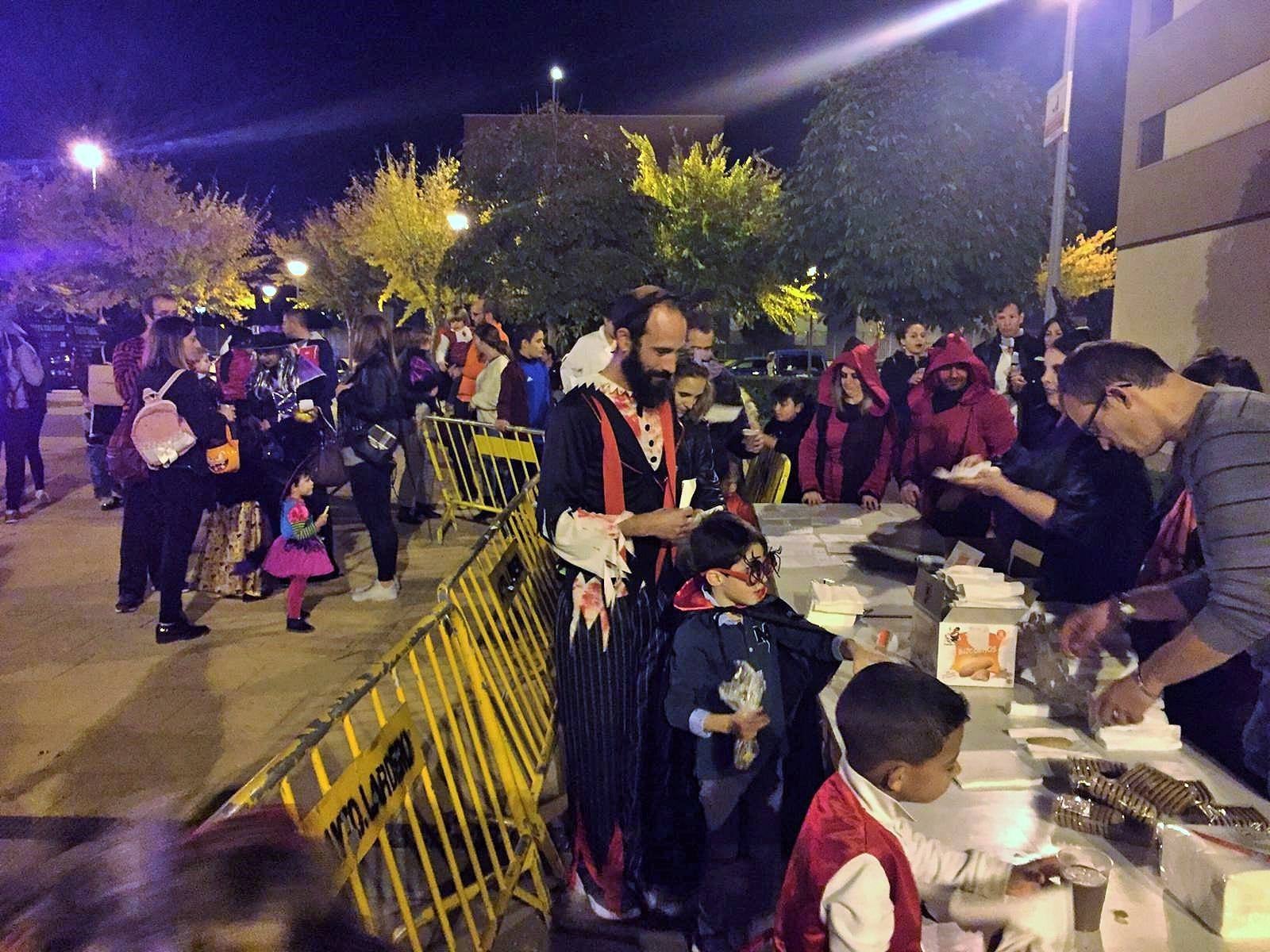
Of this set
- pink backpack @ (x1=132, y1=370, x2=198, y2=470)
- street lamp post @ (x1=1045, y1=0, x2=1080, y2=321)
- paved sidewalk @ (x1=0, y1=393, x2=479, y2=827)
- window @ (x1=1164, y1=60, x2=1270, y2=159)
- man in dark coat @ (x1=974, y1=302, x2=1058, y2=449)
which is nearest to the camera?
paved sidewalk @ (x1=0, y1=393, x2=479, y2=827)

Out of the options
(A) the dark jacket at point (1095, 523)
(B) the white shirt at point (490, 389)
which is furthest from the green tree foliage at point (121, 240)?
(A) the dark jacket at point (1095, 523)

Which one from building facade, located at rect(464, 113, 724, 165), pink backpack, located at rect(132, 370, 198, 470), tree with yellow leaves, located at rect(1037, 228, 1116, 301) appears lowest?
pink backpack, located at rect(132, 370, 198, 470)

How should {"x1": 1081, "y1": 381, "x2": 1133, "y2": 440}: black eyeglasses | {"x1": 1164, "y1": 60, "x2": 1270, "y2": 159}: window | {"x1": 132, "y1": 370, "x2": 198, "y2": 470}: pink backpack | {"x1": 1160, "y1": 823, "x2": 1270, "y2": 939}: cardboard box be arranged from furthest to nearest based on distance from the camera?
{"x1": 1164, "y1": 60, "x2": 1270, "y2": 159}: window
{"x1": 132, "y1": 370, "x2": 198, "y2": 470}: pink backpack
{"x1": 1081, "y1": 381, "x2": 1133, "y2": 440}: black eyeglasses
{"x1": 1160, "y1": 823, "x2": 1270, "y2": 939}: cardboard box

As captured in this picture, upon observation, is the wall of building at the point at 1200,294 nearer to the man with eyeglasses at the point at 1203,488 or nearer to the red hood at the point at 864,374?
the red hood at the point at 864,374

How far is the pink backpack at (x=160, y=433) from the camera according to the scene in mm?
5527

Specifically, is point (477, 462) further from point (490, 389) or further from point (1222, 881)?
point (1222, 881)

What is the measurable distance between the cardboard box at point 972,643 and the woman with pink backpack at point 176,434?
475 centimetres

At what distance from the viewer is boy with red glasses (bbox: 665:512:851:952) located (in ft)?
9.25

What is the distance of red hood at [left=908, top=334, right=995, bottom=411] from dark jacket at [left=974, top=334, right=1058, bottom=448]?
376 mm

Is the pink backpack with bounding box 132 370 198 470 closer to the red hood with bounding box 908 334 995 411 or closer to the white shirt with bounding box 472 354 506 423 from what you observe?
the white shirt with bounding box 472 354 506 423

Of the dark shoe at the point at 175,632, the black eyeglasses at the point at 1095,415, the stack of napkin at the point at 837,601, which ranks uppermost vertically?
the black eyeglasses at the point at 1095,415

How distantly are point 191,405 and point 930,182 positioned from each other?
29.2 ft

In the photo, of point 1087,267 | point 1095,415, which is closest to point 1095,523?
point 1095,415

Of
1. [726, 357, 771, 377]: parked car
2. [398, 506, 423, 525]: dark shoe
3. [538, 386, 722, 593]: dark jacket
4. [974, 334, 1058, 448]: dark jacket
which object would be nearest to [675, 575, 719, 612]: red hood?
[538, 386, 722, 593]: dark jacket
